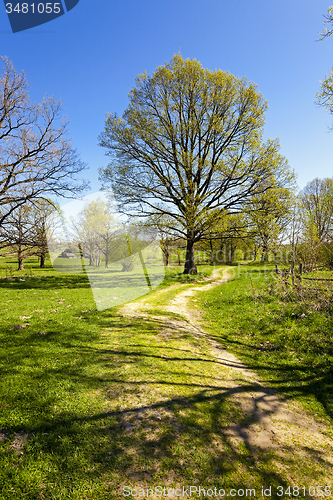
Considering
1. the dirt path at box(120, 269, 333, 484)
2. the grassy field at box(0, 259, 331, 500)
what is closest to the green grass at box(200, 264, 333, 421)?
the grassy field at box(0, 259, 331, 500)

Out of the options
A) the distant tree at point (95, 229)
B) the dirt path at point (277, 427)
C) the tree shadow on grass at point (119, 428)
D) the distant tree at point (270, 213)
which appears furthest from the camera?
the distant tree at point (95, 229)

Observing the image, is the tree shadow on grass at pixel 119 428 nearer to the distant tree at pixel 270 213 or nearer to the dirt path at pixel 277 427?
the dirt path at pixel 277 427

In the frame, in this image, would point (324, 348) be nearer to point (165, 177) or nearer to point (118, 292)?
point (118, 292)

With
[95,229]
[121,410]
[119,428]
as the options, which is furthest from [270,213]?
[95,229]

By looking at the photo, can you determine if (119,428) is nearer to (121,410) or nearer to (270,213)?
(121,410)

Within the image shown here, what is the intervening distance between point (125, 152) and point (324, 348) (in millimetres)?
19704

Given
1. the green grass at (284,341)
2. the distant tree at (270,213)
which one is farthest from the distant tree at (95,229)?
the green grass at (284,341)

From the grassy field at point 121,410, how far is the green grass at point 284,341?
0.06 metres

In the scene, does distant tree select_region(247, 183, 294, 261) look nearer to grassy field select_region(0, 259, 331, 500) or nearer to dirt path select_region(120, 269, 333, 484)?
grassy field select_region(0, 259, 331, 500)

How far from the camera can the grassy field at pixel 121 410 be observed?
3.03 meters

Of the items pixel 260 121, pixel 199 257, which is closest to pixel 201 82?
pixel 260 121

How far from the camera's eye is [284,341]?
7629 millimetres

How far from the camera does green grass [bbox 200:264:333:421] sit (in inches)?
219

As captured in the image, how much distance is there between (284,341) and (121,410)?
6.22m
